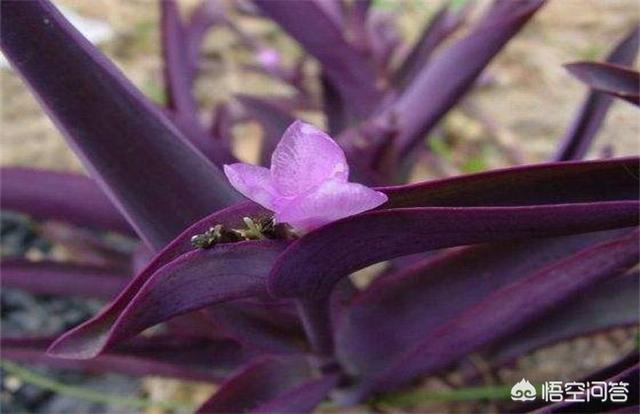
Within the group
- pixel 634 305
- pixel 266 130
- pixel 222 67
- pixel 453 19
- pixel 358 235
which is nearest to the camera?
pixel 358 235

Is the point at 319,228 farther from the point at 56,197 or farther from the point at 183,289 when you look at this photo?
the point at 56,197

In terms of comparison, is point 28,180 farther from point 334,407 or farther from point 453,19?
point 453,19

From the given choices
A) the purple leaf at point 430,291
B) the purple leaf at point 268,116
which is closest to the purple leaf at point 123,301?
the purple leaf at point 430,291

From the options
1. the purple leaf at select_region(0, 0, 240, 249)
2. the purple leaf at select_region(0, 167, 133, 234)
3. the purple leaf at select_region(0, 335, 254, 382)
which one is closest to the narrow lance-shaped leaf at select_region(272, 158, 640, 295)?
the purple leaf at select_region(0, 0, 240, 249)

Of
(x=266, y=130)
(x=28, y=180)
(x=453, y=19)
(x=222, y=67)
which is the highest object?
(x=222, y=67)

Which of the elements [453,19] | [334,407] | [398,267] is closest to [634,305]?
[398,267]

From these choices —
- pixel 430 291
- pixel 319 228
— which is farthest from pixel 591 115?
pixel 319 228
